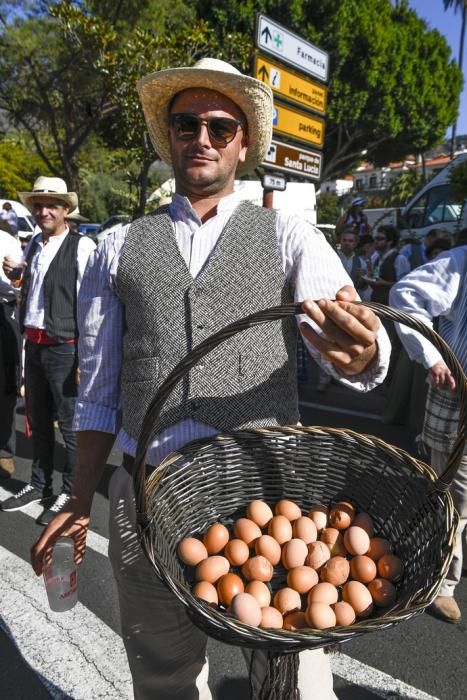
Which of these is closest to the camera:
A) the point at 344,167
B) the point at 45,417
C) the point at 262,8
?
the point at 45,417

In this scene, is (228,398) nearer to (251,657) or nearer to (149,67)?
(251,657)

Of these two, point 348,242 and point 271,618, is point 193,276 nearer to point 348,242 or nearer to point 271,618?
point 271,618

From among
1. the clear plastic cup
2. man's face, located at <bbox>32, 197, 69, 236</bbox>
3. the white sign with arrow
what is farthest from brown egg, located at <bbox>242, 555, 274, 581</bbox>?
the white sign with arrow

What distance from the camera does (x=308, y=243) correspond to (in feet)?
4.73

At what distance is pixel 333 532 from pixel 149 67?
13141 millimetres

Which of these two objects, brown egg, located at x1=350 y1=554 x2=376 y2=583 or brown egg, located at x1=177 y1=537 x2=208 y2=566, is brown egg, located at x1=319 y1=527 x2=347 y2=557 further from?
brown egg, located at x1=177 y1=537 x2=208 y2=566

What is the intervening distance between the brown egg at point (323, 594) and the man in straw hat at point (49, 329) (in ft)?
8.90

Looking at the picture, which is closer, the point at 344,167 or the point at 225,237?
the point at 225,237

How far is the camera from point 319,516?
53.5 inches

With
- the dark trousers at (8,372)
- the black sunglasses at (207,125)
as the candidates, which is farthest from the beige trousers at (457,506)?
the dark trousers at (8,372)

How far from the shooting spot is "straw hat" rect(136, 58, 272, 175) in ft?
5.06

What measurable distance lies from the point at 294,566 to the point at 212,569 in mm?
191

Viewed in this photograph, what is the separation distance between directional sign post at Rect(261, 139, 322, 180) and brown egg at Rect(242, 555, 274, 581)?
17.2 ft

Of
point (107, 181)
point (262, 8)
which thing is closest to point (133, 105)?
point (262, 8)
